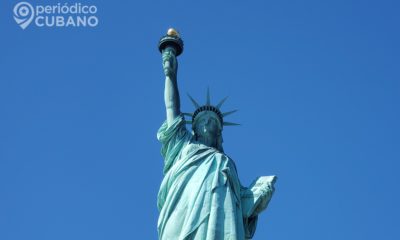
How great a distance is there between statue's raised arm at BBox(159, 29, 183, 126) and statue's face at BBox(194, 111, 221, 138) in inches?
19.7

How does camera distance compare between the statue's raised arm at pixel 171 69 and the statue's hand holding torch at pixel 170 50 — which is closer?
the statue's raised arm at pixel 171 69

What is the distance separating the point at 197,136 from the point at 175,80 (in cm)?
139

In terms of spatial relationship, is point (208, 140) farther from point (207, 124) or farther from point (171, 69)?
point (171, 69)

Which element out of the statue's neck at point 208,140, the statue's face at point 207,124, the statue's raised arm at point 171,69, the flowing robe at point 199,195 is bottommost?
the flowing robe at point 199,195

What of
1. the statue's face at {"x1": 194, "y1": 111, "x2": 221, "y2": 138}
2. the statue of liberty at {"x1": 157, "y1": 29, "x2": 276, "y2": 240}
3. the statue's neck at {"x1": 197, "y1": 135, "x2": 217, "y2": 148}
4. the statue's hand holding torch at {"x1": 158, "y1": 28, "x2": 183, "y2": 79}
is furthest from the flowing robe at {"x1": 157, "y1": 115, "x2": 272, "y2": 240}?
the statue's hand holding torch at {"x1": 158, "y1": 28, "x2": 183, "y2": 79}

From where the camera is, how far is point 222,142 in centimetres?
2039

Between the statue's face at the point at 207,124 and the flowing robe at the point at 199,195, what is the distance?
1.24ft

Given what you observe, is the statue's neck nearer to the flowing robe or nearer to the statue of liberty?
the statue of liberty

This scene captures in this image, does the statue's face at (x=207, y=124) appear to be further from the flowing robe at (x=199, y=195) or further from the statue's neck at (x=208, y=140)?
the flowing robe at (x=199, y=195)

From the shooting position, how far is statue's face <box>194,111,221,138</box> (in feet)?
65.7

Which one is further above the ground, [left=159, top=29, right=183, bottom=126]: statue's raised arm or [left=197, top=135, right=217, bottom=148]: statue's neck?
[left=159, top=29, right=183, bottom=126]: statue's raised arm

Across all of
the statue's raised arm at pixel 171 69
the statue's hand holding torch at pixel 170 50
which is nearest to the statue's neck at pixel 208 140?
the statue's raised arm at pixel 171 69

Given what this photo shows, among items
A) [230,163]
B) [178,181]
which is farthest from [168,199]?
[230,163]

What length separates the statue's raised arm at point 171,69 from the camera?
20016 millimetres
